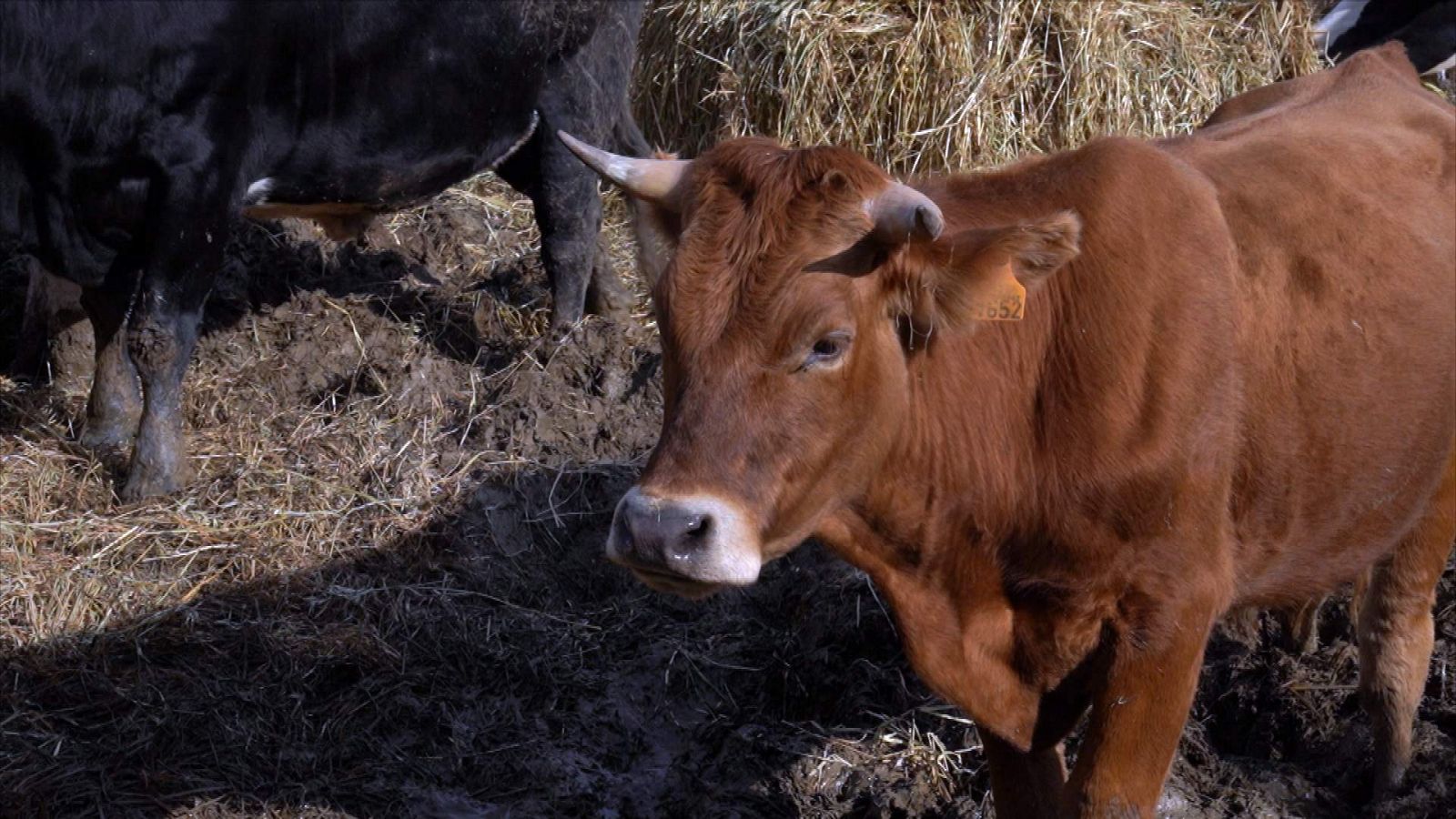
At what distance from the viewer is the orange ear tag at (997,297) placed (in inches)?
136

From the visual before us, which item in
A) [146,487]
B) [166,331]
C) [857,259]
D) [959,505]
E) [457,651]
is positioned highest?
[857,259]

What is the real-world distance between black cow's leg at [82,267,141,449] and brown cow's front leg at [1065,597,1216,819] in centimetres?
450

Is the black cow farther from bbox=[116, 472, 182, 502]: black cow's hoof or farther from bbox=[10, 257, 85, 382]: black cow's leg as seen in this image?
bbox=[10, 257, 85, 382]: black cow's leg

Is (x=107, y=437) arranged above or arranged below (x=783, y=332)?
below

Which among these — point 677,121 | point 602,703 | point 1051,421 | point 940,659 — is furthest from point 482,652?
point 677,121

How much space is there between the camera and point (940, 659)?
392 centimetres

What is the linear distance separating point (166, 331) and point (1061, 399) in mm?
4018

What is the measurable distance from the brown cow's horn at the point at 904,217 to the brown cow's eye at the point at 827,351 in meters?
0.23

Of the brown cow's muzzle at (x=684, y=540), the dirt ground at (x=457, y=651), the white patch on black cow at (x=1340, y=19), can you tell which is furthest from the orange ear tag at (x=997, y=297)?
the white patch on black cow at (x=1340, y=19)

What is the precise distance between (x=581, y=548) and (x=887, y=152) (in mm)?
3413

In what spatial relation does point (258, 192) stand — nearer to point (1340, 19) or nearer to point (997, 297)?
point (997, 297)

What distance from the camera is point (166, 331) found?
20.9 feet

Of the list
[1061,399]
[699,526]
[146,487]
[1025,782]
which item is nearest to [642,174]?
[699,526]

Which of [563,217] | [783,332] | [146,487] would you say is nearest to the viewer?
[783,332]
